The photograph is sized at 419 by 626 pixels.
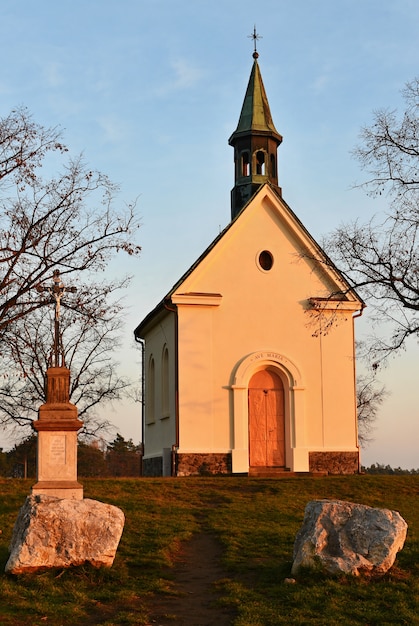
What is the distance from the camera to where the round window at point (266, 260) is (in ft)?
88.2

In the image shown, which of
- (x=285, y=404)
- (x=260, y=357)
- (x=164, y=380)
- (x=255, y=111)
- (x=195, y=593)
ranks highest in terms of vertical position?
(x=255, y=111)

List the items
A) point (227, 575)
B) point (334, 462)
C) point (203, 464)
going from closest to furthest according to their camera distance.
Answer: point (227, 575) < point (203, 464) < point (334, 462)

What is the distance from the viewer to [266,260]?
2698 cm

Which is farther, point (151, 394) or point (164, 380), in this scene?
point (151, 394)

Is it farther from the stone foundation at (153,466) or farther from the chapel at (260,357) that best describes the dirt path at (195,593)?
the stone foundation at (153,466)

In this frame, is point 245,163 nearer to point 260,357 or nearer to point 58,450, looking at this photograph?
point 260,357

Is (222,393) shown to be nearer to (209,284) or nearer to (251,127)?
(209,284)

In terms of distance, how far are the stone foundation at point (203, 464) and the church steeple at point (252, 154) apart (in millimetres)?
8493

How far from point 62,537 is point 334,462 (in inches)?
587

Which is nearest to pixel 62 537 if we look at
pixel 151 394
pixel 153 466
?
pixel 153 466

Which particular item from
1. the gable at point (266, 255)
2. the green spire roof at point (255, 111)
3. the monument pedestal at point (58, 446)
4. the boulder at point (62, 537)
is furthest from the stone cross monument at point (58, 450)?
the green spire roof at point (255, 111)

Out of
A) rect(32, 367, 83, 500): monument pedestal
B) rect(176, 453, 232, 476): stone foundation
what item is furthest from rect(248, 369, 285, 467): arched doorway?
rect(32, 367, 83, 500): monument pedestal

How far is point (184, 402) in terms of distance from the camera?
2550cm

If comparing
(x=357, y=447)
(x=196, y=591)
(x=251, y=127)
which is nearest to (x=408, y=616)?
(x=196, y=591)
